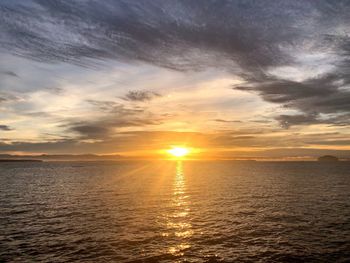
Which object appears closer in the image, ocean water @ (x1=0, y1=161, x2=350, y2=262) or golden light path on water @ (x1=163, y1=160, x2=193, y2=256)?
ocean water @ (x1=0, y1=161, x2=350, y2=262)

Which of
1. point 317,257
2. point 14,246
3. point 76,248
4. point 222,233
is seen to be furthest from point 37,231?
point 317,257

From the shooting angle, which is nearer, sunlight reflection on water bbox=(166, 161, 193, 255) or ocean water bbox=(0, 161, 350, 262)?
ocean water bbox=(0, 161, 350, 262)

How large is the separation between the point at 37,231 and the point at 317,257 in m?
34.6

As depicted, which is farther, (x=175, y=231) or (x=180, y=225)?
(x=180, y=225)

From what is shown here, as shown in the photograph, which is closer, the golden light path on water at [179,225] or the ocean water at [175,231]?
the ocean water at [175,231]

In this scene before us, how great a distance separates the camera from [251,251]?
3394cm

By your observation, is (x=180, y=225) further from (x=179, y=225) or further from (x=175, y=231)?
(x=175, y=231)

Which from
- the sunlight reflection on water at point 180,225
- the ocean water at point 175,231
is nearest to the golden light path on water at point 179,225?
the sunlight reflection on water at point 180,225

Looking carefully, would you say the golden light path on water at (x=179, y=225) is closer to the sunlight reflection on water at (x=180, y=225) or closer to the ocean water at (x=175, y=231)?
the sunlight reflection on water at (x=180, y=225)

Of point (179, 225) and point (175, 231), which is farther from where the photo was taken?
point (179, 225)

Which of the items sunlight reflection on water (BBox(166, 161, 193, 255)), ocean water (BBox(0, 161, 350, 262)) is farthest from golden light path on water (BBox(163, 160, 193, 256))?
ocean water (BBox(0, 161, 350, 262))

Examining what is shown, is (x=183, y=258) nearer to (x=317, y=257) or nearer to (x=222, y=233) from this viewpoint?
(x=222, y=233)

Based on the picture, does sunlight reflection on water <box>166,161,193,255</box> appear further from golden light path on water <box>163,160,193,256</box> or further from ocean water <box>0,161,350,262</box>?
ocean water <box>0,161,350,262</box>

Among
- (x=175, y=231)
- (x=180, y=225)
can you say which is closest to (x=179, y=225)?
(x=180, y=225)
